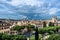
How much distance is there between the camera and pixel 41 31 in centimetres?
4584

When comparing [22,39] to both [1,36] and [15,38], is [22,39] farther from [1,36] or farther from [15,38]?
[1,36]

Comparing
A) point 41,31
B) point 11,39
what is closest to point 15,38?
point 11,39

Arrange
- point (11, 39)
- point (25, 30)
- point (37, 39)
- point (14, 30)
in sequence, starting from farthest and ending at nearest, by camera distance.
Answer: point (25, 30), point (14, 30), point (37, 39), point (11, 39)

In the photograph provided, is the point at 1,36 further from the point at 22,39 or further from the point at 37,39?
the point at 37,39

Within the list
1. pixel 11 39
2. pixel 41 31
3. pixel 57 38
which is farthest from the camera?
pixel 41 31

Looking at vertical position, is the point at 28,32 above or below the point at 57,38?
below

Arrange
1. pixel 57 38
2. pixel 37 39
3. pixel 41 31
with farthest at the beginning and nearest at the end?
1. pixel 41 31
2. pixel 37 39
3. pixel 57 38

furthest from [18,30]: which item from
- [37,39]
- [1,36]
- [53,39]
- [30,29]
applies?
[53,39]

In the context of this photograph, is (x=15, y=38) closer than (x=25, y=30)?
Yes

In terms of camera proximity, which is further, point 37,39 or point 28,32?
point 28,32

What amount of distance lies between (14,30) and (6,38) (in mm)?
19816

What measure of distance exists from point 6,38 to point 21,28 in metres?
22.9

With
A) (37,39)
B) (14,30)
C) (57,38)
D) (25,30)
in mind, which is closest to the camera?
(57,38)

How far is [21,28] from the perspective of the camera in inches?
2067
